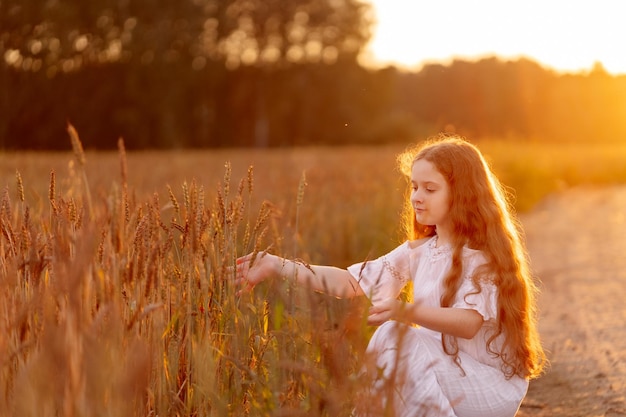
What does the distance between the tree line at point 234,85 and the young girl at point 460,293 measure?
57.7 ft

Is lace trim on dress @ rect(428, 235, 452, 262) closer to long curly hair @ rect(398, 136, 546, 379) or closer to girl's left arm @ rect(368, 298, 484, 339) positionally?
long curly hair @ rect(398, 136, 546, 379)

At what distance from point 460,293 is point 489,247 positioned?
20 cm

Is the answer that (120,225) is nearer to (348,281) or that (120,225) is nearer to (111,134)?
(348,281)

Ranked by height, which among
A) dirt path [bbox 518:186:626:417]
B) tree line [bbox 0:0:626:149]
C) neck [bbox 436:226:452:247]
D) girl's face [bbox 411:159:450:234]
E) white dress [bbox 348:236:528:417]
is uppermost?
tree line [bbox 0:0:626:149]

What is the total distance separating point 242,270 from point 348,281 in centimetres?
45

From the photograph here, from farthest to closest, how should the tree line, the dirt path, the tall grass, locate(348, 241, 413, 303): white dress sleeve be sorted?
the tree line
the dirt path
locate(348, 241, 413, 303): white dress sleeve
the tall grass

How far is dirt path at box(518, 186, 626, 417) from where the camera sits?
3604 mm

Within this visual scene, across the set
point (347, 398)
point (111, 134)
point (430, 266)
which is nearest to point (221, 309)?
point (347, 398)

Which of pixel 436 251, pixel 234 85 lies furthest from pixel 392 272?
pixel 234 85

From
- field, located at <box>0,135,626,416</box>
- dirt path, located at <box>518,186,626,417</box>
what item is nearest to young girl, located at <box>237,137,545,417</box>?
field, located at <box>0,135,626,416</box>

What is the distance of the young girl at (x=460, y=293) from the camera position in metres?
2.64

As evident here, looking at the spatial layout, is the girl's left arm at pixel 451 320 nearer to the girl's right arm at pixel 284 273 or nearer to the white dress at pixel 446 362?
the white dress at pixel 446 362

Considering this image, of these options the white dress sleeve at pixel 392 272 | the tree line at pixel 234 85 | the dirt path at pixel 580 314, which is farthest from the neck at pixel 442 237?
the tree line at pixel 234 85

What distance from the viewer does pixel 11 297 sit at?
6.91 ft
